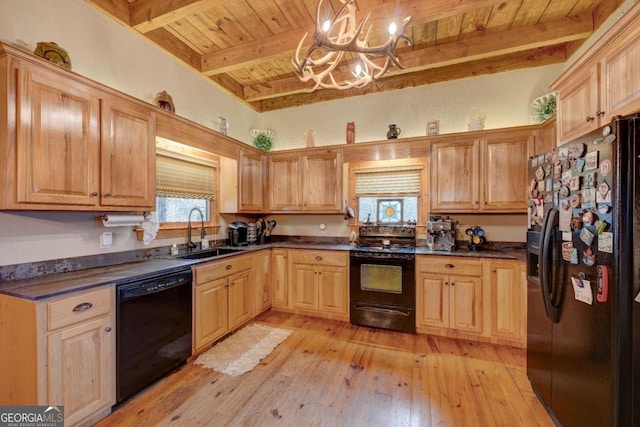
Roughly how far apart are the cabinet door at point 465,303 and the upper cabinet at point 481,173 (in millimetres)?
820

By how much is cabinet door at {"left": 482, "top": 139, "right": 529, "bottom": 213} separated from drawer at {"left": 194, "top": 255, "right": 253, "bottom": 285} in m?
2.80

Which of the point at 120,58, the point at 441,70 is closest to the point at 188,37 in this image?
the point at 120,58

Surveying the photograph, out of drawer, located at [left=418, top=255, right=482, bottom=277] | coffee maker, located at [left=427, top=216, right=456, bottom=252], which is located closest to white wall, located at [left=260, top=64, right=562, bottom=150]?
coffee maker, located at [left=427, top=216, right=456, bottom=252]

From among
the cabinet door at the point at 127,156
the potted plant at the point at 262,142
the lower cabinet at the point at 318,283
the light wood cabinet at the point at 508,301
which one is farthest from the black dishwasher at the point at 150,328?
the light wood cabinet at the point at 508,301

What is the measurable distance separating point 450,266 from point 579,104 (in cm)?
172

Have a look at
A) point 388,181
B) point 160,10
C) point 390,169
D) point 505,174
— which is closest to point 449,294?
point 505,174

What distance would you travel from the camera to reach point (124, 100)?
211 centimetres

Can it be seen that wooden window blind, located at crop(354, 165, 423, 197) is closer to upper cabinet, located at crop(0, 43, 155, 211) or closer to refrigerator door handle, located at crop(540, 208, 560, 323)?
refrigerator door handle, located at crop(540, 208, 560, 323)

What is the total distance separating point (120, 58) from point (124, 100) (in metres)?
0.66

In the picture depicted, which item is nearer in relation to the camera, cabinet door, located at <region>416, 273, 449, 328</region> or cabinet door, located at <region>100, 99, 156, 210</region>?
cabinet door, located at <region>100, 99, 156, 210</region>

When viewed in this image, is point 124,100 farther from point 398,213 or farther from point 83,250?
point 398,213

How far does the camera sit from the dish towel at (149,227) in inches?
98.3

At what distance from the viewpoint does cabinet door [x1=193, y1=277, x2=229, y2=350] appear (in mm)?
2439

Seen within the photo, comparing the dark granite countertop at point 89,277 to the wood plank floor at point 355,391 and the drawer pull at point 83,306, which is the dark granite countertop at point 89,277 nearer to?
the drawer pull at point 83,306
